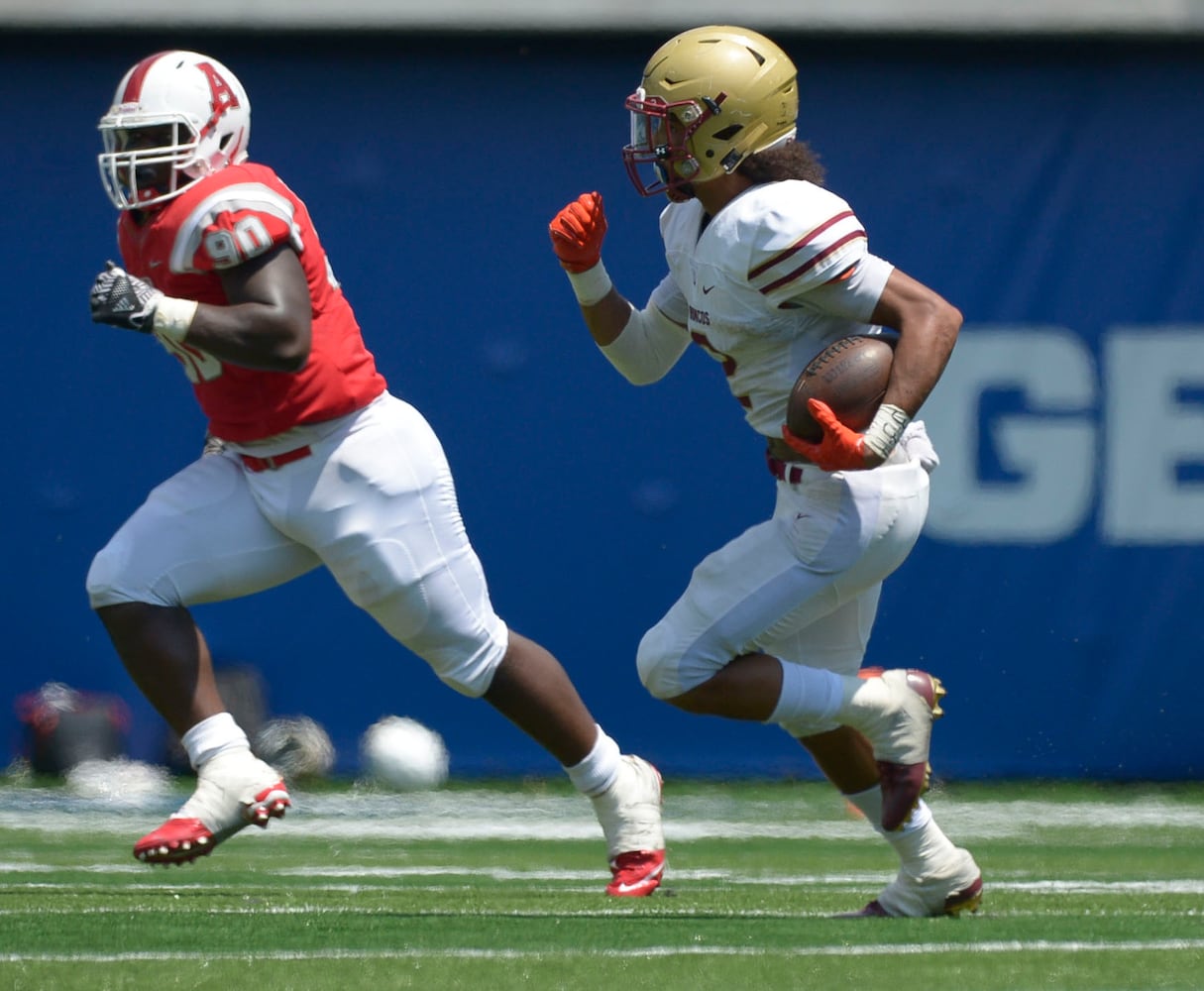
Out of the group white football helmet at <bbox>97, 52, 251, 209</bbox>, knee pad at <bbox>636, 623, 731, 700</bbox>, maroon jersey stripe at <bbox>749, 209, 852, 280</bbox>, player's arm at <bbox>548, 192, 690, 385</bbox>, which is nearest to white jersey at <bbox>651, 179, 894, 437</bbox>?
maroon jersey stripe at <bbox>749, 209, 852, 280</bbox>

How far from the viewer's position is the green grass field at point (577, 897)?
298 cm

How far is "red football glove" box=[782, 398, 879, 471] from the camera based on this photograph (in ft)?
11.1

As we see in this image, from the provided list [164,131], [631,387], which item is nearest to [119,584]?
[164,131]

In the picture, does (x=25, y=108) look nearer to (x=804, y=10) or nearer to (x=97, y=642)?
(x=97, y=642)

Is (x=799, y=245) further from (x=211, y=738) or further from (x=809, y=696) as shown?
(x=211, y=738)

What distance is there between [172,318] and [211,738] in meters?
0.71

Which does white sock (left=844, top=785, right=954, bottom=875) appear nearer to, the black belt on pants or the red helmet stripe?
the black belt on pants

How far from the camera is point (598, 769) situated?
3.93 metres

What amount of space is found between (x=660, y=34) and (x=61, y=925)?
346 cm

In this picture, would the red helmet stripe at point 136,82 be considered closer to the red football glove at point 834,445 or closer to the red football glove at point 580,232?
the red football glove at point 580,232

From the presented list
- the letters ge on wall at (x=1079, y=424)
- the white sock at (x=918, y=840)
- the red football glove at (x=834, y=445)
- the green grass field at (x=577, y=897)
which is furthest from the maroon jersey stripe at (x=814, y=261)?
the letters ge on wall at (x=1079, y=424)

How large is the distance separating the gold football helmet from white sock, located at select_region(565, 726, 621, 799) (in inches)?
40.2

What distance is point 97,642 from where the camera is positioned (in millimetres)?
6176

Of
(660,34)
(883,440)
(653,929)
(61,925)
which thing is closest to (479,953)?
(653,929)
